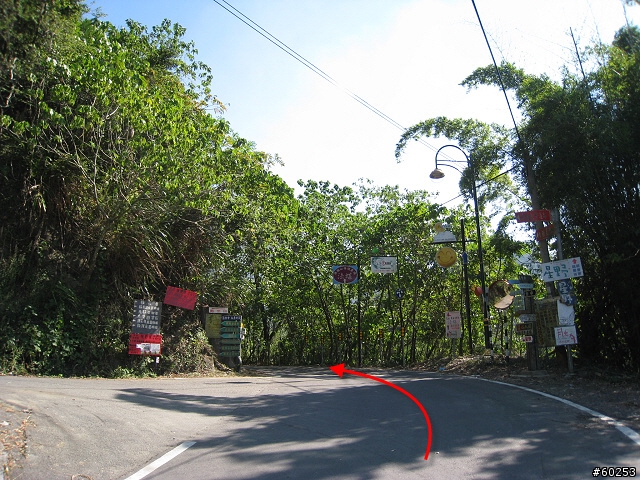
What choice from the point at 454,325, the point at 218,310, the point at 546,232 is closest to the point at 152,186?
the point at 218,310

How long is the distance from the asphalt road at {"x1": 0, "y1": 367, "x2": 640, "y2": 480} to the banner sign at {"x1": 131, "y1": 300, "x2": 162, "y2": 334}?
473cm

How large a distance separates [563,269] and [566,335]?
169cm

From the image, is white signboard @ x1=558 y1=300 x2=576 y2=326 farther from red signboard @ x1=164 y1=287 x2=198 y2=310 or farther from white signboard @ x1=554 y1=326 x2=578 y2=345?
red signboard @ x1=164 y1=287 x2=198 y2=310

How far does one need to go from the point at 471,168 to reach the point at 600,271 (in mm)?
6172

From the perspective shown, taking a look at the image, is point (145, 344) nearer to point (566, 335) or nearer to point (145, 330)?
point (145, 330)

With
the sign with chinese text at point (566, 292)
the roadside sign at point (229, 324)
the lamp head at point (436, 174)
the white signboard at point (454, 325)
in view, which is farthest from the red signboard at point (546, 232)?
the roadside sign at point (229, 324)

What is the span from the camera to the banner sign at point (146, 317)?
1652 cm

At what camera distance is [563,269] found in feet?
45.4

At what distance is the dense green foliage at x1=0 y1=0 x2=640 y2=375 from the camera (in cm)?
1320

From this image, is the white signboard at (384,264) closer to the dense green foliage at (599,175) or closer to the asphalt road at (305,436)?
the dense green foliage at (599,175)

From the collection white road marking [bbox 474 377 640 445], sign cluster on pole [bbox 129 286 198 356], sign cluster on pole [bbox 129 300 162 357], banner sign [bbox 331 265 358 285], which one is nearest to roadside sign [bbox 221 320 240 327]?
sign cluster on pole [bbox 129 286 198 356]

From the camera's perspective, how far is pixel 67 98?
12562 millimetres

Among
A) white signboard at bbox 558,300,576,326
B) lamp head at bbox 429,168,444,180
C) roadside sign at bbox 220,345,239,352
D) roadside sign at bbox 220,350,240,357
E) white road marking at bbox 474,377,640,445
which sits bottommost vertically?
white road marking at bbox 474,377,640,445

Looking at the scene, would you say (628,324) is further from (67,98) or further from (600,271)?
(67,98)
